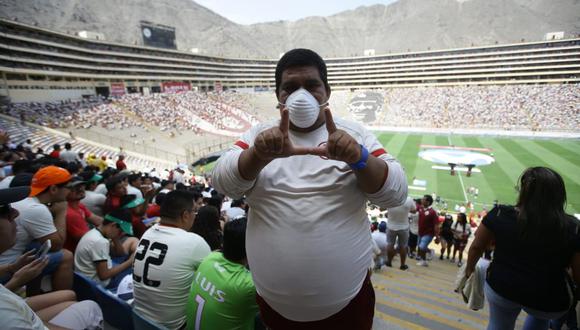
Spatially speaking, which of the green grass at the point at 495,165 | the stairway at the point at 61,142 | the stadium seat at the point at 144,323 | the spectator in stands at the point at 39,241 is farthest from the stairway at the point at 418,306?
the stairway at the point at 61,142

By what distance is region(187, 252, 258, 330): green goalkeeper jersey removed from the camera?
1.92 metres

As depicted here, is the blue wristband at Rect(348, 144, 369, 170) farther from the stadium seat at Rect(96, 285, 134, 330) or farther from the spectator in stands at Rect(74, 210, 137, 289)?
the spectator in stands at Rect(74, 210, 137, 289)

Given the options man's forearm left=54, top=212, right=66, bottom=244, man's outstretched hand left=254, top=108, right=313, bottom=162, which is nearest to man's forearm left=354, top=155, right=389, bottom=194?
man's outstretched hand left=254, top=108, right=313, bottom=162

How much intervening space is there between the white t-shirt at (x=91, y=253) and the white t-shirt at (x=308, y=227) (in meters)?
2.58

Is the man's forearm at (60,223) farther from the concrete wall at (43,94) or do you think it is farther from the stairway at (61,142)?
the concrete wall at (43,94)

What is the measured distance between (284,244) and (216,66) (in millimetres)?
85228

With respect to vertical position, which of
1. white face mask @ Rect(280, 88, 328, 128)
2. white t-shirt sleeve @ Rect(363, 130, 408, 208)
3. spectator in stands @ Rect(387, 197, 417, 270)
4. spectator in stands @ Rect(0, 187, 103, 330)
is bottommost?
spectator in stands @ Rect(387, 197, 417, 270)

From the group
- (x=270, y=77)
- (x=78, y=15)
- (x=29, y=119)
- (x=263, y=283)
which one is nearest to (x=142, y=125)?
(x=29, y=119)

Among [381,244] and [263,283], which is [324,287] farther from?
[381,244]

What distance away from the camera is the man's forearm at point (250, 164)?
119 centimetres

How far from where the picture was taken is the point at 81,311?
230cm

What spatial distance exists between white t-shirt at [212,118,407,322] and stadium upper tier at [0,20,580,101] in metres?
48.8

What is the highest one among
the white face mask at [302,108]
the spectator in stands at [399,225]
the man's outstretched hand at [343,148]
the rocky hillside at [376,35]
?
the rocky hillside at [376,35]

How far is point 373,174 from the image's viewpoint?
1166mm
